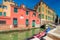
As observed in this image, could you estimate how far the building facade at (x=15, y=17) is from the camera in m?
4.14

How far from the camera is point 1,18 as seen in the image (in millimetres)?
4121

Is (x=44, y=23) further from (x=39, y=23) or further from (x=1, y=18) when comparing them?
(x=1, y=18)

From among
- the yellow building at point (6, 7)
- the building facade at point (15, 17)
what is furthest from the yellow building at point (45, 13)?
the yellow building at point (6, 7)

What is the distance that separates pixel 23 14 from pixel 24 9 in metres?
0.23

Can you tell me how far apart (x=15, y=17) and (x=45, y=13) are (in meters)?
1.35

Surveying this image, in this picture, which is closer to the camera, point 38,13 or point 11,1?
point 11,1

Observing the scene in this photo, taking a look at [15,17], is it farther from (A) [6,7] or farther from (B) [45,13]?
(B) [45,13]

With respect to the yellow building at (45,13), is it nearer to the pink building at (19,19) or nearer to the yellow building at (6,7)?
the pink building at (19,19)

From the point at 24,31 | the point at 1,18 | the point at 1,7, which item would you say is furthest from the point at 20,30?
the point at 1,7

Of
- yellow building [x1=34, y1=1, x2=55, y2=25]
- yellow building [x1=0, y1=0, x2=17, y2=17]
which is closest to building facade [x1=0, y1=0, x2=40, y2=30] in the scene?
yellow building [x1=0, y1=0, x2=17, y2=17]

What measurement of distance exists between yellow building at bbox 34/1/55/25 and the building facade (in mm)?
275

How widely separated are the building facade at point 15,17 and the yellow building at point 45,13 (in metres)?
0.27

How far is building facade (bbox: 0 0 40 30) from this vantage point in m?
4.14

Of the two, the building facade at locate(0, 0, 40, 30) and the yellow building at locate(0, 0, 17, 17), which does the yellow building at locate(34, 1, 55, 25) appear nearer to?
the building facade at locate(0, 0, 40, 30)
